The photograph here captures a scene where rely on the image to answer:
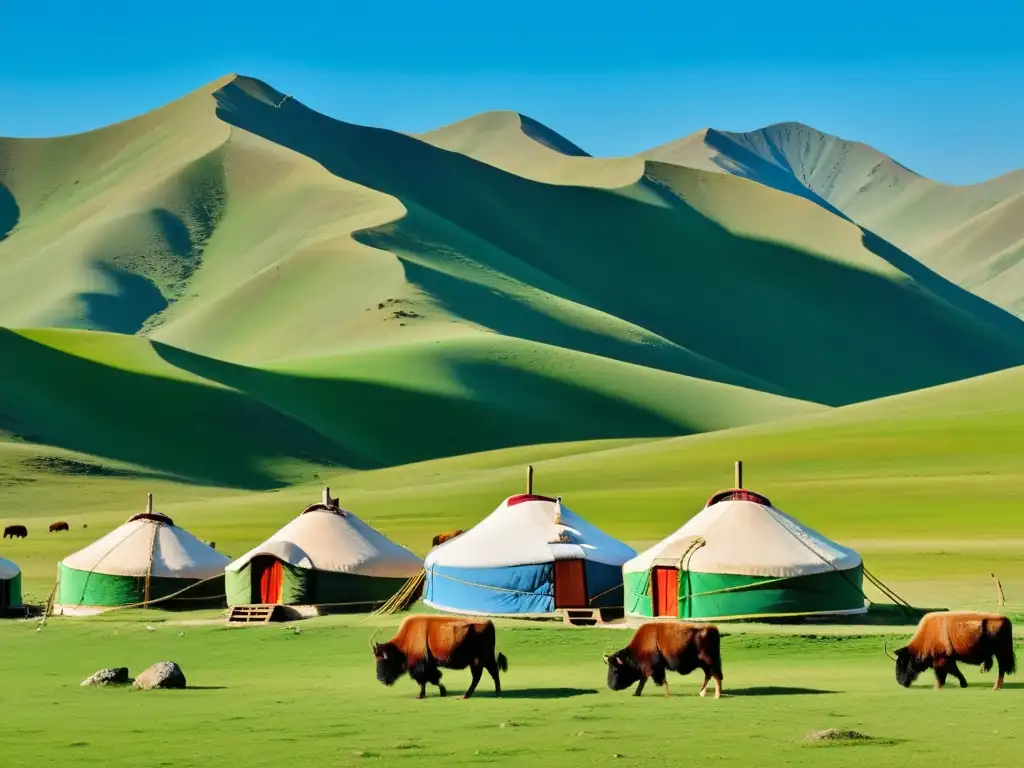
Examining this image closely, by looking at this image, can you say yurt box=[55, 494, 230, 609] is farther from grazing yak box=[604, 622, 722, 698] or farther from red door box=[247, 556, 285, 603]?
grazing yak box=[604, 622, 722, 698]

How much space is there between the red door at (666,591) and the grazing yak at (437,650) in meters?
8.17

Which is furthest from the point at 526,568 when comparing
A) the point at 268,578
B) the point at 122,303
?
the point at 122,303

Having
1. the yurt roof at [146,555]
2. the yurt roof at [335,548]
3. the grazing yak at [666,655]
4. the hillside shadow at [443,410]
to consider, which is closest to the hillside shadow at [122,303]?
the hillside shadow at [443,410]

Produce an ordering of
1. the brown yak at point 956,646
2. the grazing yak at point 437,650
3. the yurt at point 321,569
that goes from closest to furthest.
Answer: the brown yak at point 956,646, the grazing yak at point 437,650, the yurt at point 321,569

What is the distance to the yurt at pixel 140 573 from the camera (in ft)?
117

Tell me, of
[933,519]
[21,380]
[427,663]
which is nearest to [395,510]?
[933,519]

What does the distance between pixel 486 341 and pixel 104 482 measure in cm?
6542

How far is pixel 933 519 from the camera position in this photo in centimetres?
5166

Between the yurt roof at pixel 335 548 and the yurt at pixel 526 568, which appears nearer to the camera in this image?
the yurt at pixel 526 568

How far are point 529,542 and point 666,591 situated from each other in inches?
140

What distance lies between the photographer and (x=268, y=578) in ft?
110

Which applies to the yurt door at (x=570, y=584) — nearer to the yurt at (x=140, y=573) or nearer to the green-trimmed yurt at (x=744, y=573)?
the green-trimmed yurt at (x=744, y=573)

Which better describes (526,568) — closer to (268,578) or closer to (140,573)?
(268,578)

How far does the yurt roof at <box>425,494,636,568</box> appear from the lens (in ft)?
103
